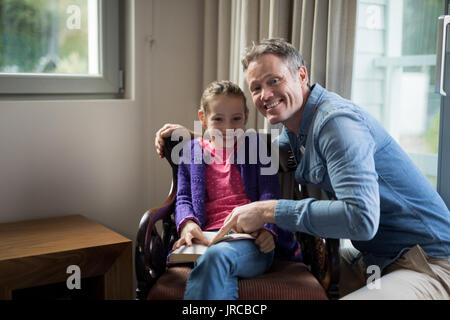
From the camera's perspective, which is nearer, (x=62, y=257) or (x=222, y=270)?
(x=222, y=270)

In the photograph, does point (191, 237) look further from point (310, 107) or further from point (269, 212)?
point (310, 107)

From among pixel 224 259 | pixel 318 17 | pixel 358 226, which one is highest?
pixel 318 17

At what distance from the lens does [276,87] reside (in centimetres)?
170

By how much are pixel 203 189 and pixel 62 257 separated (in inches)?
23.4

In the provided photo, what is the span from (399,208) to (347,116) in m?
0.36

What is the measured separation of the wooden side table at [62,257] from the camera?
1886mm

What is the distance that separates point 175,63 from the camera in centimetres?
268

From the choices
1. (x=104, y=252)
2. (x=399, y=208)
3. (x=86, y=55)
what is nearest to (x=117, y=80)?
(x=86, y=55)

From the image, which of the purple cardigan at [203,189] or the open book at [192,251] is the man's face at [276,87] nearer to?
the purple cardigan at [203,189]

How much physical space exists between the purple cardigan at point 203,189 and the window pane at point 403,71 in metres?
0.58

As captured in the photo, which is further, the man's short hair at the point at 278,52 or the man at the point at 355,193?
the man's short hair at the point at 278,52

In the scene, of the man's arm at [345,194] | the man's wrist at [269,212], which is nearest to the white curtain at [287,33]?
the man's arm at [345,194]

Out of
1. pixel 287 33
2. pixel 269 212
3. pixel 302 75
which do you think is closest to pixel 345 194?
pixel 269 212
